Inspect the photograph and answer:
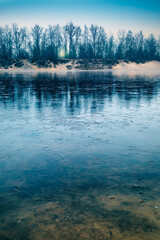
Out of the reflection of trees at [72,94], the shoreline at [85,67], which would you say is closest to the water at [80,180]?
the reflection of trees at [72,94]

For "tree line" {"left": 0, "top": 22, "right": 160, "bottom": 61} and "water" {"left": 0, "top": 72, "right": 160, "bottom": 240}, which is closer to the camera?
"water" {"left": 0, "top": 72, "right": 160, "bottom": 240}

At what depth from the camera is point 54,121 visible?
8.50 m

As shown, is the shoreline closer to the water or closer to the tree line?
the tree line

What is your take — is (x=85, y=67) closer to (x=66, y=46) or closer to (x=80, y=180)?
(x=66, y=46)

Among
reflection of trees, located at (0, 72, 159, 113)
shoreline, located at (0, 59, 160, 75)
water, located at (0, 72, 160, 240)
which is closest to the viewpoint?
water, located at (0, 72, 160, 240)

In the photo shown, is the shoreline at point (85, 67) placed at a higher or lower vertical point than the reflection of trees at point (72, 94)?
higher

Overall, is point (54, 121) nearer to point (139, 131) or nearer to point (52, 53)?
point (139, 131)

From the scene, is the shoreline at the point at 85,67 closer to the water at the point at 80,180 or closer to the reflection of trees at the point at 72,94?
the reflection of trees at the point at 72,94

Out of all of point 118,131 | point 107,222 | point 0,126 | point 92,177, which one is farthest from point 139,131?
point 0,126

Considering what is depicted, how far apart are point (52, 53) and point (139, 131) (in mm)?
95138

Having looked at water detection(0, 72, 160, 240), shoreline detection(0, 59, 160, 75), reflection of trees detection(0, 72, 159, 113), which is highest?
shoreline detection(0, 59, 160, 75)

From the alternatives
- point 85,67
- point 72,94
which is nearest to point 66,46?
point 85,67

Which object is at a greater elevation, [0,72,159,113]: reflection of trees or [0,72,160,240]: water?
[0,72,159,113]: reflection of trees

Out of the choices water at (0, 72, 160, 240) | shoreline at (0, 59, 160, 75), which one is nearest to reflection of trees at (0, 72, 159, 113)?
water at (0, 72, 160, 240)
